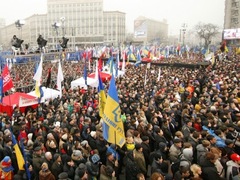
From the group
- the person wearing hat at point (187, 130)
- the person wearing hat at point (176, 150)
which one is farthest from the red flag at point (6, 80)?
the person wearing hat at point (176, 150)

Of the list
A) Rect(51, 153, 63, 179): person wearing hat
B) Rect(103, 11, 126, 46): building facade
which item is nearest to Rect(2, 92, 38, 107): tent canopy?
Rect(51, 153, 63, 179): person wearing hat

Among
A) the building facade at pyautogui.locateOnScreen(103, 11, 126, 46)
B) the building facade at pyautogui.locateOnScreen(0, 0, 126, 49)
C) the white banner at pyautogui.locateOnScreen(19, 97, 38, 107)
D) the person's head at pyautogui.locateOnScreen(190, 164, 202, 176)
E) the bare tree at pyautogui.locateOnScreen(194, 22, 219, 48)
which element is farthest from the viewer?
the building facade at pyautogui.locateOnScreen(103, 11, 126, 46)

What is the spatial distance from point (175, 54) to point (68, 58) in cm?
1529

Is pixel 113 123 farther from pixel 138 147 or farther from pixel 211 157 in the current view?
pixel 211 157

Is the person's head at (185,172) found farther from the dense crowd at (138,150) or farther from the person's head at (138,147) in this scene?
the person's head at (138,147)

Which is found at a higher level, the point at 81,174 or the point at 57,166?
the point at 81,174

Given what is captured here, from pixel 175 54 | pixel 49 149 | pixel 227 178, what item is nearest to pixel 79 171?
pixel 49 149

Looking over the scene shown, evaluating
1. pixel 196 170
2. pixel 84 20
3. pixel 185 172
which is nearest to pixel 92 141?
pixel 185 172

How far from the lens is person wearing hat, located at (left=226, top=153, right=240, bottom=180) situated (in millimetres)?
4293

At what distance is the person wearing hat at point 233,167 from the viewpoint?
4.29 meters

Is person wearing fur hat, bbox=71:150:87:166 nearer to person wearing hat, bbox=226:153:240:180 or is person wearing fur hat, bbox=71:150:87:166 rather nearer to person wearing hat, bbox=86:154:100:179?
person wearing hat, bbox=86:154:100:179

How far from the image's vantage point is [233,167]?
437 cm

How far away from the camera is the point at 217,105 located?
8.62m

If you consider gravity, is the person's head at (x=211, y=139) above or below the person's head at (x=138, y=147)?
above
